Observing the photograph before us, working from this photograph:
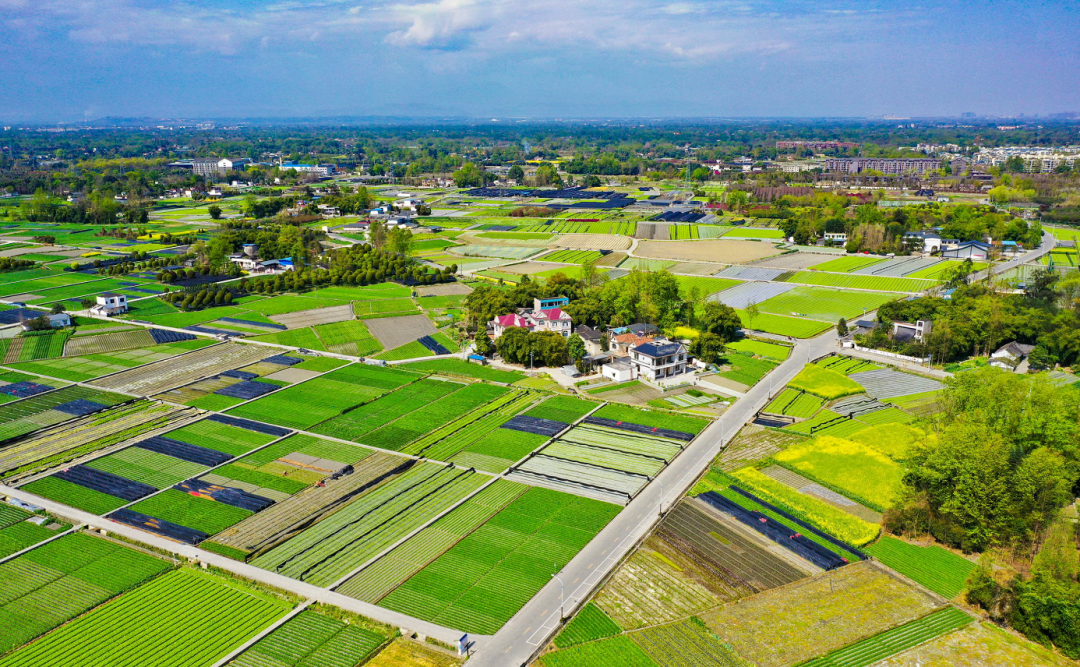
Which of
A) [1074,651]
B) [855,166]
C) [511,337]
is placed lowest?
[1074,651]

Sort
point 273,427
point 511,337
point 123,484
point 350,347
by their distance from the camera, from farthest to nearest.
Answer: point 350,347
point 511,337
point 273,427
point 123,484

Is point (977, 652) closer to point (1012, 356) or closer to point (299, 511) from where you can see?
point (299, 511)

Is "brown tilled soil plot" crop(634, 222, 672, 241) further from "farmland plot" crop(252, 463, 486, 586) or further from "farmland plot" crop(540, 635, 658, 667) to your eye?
"farmland plot" crop(540, 635, 658, 667)

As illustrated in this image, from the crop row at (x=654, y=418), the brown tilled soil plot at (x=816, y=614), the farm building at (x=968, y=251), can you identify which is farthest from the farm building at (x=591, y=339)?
the farm building at (x=968, y=251)

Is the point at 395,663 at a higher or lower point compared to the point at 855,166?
lower

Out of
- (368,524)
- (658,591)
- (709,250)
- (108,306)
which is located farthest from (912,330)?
(108,306)

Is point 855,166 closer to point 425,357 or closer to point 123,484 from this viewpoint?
point 425,357

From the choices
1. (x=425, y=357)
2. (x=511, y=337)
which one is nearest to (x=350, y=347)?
(x=425, y=357)

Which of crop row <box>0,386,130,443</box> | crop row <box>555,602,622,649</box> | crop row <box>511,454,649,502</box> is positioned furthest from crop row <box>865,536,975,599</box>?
crop row <box>0,386,130,443</box>
